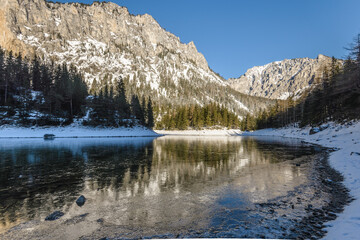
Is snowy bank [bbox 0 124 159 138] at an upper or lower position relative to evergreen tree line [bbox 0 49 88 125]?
lower

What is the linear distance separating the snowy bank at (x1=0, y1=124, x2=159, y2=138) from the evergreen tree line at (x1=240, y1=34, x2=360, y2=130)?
195 feet

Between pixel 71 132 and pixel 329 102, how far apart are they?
76.4 meters

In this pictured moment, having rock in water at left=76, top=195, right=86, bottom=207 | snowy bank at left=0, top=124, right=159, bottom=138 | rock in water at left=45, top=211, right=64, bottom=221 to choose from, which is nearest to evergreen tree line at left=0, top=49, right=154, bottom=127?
snowy bank at left=0, top=124, right=159, bottom=138

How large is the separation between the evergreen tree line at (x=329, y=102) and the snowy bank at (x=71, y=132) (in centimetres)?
5951

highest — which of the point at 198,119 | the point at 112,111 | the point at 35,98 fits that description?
the point at 35,98

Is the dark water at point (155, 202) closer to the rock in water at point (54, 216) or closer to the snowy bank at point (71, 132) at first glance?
the rock in water at point (54, 216)

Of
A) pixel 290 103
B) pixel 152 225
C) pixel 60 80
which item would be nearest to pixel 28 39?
pixel 60 80

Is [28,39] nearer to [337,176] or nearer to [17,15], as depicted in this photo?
[17,15]

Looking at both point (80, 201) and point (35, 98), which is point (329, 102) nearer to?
point (80, 201)

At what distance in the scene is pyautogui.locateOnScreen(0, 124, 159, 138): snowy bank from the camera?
168 feet

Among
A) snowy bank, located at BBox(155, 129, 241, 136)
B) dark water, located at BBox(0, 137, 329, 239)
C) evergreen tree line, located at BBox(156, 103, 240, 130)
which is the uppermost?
evergreen tree line, located at BBox(156, 103, 240, 130)

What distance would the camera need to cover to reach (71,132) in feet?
194

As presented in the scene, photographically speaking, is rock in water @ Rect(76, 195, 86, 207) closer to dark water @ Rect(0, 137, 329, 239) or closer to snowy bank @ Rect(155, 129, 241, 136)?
dark water @ Rect(0, 137, 329, 239)

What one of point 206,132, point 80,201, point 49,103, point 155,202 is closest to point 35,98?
point 49,103
